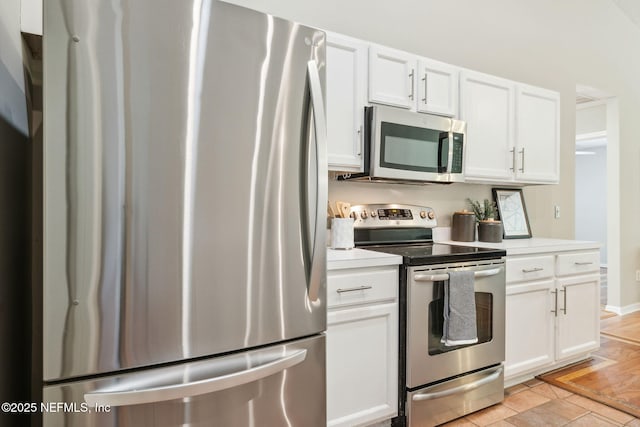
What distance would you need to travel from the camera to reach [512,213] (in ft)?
10.3

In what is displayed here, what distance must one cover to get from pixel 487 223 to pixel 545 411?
1.22m

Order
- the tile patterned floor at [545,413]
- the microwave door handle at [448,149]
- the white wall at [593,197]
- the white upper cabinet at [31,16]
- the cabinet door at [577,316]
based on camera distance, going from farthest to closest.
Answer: the white wall at [593,197], the cabinet door at [577,316], the microwave door handle at [448,149], the tile patterned floor at [545,413], the white upper cabinet at [31,16]

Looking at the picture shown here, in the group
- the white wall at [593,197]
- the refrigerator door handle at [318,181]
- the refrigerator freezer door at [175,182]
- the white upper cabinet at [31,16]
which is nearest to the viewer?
the refrigerator freezer door at [175,182]

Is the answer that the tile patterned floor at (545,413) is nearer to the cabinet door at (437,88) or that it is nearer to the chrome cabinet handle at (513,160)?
the chrome cabinet handle at (513,160)

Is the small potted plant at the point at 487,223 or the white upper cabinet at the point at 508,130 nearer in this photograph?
the white upper cabinet at the point at 508,130

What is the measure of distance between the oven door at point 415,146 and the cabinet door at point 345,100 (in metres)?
0.10

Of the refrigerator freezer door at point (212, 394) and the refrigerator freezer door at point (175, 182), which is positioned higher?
the refrigerator freezer door at point (175, 182)

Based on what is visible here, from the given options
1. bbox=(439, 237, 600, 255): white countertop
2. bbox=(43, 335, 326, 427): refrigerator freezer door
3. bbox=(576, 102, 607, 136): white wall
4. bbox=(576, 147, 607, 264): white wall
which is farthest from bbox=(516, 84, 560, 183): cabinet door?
bbox=(576, 147, 607, 264): white wall

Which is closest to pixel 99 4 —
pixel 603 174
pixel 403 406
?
pixel 403 406

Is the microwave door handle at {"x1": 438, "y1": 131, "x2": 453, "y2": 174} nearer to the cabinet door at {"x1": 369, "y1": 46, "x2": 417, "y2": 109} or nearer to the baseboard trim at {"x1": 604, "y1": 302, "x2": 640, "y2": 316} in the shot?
the cabinet door at {"x1": 369, "y1": 46, "x2": 417, "y2": 109}

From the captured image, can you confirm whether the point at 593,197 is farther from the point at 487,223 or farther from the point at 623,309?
the point at 487,223

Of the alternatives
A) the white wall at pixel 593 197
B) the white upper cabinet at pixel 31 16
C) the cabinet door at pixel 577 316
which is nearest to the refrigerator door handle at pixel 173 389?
the white upper cabinet at pixel 31 16

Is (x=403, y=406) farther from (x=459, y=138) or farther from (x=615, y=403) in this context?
(x=459, y=138)

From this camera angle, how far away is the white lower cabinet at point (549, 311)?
2.30 m
